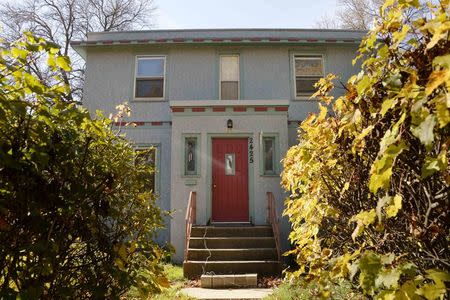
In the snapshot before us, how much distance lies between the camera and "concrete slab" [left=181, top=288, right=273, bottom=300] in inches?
229

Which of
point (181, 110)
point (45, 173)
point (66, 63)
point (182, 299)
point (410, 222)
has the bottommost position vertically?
point (182, 299)

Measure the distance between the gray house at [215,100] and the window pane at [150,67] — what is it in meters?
0.03

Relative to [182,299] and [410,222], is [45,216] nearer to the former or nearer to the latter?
[410,222]

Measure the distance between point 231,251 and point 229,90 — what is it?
5.53m

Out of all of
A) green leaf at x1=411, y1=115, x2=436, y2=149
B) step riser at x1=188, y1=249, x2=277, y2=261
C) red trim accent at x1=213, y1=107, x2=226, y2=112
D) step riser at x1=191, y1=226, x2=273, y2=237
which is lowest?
step riser at x1=188, y1=249, x2=277, y2=261

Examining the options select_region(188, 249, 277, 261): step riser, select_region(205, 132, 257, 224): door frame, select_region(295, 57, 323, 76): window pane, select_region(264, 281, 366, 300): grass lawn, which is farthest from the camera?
select_region(295, 57, 323, 76): window pane

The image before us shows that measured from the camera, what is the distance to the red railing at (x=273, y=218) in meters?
7.85

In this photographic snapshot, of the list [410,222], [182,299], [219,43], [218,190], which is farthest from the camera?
[219,43]

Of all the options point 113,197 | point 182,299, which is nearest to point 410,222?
point 113,197

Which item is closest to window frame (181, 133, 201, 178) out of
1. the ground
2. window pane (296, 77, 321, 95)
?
the ground

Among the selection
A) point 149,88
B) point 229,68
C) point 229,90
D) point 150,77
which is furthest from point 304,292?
point 150,77

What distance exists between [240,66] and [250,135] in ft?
9.21

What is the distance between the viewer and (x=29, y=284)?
6.99 ft

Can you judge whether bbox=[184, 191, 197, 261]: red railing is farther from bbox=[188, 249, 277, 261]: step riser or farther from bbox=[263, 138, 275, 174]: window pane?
bbox=[263, 138, 275, 174]: window pane
